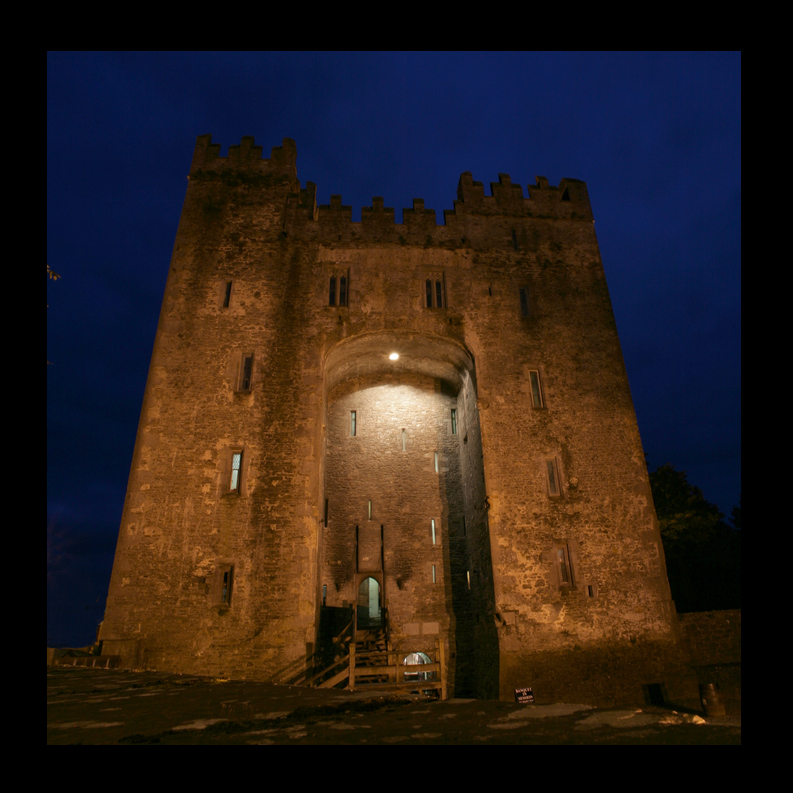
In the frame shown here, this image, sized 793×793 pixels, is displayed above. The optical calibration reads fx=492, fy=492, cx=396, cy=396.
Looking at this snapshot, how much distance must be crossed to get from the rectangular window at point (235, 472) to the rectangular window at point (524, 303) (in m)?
11.2

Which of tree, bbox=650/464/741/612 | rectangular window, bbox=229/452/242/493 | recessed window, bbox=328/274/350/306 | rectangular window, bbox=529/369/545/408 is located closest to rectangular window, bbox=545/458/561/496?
rectangular window, bbox=529/369/545/408

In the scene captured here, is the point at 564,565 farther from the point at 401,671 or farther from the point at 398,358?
the point at 398,358

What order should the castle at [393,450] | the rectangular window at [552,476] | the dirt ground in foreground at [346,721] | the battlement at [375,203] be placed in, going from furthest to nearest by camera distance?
the battlement at [375,203] → the rectangular window at [552,476] → the castle at [393,450] → the dirt ground in foreground at [346,721]

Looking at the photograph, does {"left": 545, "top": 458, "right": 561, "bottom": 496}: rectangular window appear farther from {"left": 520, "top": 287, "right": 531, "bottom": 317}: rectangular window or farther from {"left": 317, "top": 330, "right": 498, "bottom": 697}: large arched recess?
{"left": 520, "top": 287, "right": 531, "bottom": 317}: rectangular window

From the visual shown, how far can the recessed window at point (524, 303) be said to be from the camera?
60.1 feet

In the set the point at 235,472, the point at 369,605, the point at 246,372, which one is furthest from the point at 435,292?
the point at 369,605

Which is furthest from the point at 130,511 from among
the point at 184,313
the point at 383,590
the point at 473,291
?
the point at 473,291

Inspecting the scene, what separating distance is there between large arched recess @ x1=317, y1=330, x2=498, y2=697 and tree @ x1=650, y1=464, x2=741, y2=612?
40.8 feet

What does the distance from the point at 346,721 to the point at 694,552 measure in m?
30.3

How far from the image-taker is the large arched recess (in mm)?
17656

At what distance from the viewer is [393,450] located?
20.8m

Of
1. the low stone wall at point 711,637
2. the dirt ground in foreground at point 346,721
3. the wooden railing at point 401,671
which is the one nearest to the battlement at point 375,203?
the wooden railing at point 401,671

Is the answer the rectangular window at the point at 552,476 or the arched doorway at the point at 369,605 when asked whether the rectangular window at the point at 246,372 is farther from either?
the rectangular window at the point at 552,476
